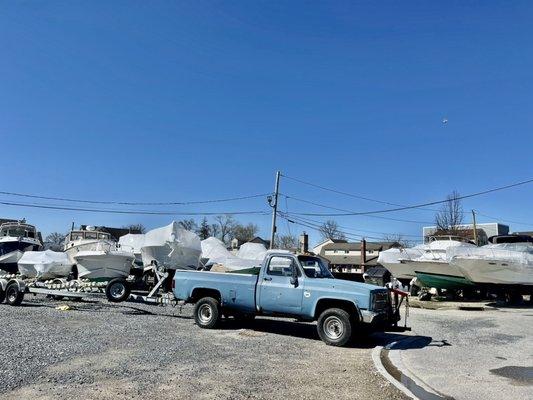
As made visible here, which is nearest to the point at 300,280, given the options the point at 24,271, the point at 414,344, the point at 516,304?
the point at 414,344

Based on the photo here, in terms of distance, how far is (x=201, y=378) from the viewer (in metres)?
7.09

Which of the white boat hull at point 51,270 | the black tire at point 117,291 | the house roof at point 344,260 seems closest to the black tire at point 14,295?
the black tire at point 117,291

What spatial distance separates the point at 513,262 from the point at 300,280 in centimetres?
1285

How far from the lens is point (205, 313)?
12.6m

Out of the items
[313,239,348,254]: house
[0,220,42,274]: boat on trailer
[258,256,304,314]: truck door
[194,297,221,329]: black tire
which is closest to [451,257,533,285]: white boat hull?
[258,256,304,314]: truck door

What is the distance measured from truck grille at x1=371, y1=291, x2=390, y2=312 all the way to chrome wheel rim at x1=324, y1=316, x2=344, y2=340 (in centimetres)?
80

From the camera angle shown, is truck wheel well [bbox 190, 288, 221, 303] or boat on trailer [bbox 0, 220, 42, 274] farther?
boat on trailer [bbox 0, 220, 42, 274]

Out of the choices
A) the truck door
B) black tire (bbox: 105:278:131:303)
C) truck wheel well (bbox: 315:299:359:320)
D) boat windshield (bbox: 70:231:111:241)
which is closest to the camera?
truck wheel well (bbox: 315:299:359:320)

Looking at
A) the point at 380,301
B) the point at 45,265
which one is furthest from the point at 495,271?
the point at 45,265

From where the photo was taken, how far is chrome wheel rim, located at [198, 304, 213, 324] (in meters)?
12.4

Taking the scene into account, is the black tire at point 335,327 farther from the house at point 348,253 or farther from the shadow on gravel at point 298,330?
the house at point 348,253

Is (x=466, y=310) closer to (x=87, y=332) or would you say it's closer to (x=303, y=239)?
(x=87, y=332)

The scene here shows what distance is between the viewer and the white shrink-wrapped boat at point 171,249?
17172 mm

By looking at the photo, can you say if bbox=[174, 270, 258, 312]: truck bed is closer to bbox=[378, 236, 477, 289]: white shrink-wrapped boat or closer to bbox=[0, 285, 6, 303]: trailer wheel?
bbox=[0, 285, 6, 303]: trailer wheel
